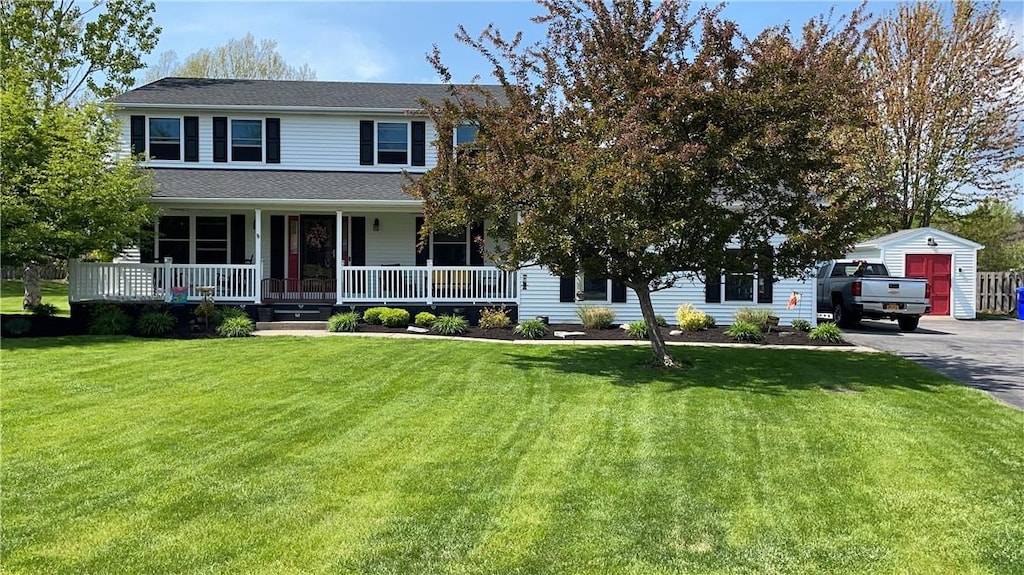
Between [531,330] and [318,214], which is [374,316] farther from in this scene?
[318,214]

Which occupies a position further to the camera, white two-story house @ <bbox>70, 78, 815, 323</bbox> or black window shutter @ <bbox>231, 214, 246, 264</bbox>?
black window shutter @ <bbox>231, 214, 246, 264</bbox>

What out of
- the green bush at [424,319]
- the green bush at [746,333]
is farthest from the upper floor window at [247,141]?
the green bush at [746,333]

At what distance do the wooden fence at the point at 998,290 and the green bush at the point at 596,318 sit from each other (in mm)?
18578

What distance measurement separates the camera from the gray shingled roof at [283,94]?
1897 centimetres

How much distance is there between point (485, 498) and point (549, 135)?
20.3 feet

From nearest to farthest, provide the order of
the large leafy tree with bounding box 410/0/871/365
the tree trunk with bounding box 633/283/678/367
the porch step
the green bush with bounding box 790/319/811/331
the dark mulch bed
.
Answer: the large leafy tree with bounding box 410/0/871/365
the tree trunk with bounding box 633/283/678/367
the dark mulch bed
the porch step
the green bush with bounding box 790/319/811/331

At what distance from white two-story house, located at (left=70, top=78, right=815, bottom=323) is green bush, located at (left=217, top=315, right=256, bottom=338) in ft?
8.24

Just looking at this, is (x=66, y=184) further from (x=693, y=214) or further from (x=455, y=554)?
(x=455, y=554)

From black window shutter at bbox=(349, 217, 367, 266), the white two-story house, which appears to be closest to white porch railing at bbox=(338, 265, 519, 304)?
the white two-story house

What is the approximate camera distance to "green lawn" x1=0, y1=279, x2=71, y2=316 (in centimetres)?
2120

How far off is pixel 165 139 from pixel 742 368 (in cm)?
1637

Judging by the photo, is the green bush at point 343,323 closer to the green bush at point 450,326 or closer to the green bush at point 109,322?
the green bush at point 450,326

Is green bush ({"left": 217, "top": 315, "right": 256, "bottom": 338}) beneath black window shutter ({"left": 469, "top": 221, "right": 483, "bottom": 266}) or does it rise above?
beneath

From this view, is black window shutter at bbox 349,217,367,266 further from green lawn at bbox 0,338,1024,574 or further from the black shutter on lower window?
green lawn at bbox 0,338,1024,574
